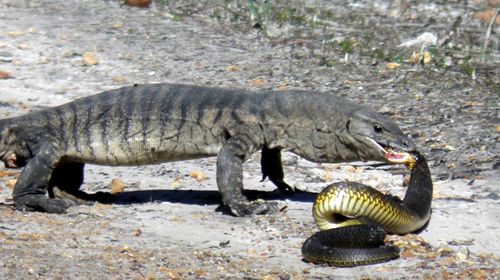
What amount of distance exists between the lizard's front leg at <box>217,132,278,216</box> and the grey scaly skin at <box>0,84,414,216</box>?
0.01 metres

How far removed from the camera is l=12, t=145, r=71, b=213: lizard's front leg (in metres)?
8.03

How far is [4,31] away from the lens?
13555 mm

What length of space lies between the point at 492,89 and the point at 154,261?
5.44 metres

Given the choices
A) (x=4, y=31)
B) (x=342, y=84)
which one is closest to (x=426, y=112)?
(x=342, y=84)

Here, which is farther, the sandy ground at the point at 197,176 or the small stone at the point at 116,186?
the small stone at the point at 116,186

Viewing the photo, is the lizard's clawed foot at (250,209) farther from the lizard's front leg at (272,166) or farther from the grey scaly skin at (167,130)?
the lizard's front leg at (272,166)

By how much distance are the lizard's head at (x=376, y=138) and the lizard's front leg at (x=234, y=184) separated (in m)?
0.70

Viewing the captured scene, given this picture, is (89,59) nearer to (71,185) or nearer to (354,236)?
(71,185)

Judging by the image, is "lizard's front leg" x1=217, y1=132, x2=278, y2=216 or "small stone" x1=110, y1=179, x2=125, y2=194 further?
"small stone" x1=110, y1=179, x2=125, y2=194

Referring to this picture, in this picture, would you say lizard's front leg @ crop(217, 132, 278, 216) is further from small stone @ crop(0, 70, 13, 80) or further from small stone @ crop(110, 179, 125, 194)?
small stone @ crop(0, 70, 13, 80)

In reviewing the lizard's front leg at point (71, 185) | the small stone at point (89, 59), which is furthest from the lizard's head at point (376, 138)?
the small stone at point (89, 59)

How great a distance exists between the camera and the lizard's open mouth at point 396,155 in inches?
305

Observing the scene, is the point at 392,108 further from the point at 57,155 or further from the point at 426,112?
the point at 57,155

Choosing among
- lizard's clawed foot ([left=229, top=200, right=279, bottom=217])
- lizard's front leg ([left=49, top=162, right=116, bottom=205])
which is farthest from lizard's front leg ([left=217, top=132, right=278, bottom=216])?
lizard's front leg ([left=49, top=162, right=116, bottom=205])
